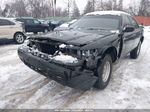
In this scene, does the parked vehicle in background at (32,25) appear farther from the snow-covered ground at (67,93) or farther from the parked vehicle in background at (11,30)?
the snow-covered ground at (67,93)

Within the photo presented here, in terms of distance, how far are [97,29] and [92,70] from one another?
1.59m

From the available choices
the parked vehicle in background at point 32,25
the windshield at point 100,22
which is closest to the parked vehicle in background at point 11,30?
the parked vehicle in background at point 32,25

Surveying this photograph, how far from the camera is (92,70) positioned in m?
3.11

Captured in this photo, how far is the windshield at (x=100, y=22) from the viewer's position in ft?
14.6

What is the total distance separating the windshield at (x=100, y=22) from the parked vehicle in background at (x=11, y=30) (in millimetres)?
5345

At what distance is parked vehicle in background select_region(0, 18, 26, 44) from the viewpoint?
8.66 meters

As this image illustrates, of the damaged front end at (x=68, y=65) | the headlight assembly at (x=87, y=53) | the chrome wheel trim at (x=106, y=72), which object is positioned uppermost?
the headlight assembly at (x=87, y=53)

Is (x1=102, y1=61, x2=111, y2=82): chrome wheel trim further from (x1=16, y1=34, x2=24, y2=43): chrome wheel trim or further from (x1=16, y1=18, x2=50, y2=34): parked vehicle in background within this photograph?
(x1=16, y1=18, x2=50, y2=34): parked vehicle in background

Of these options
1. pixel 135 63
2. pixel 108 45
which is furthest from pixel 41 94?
pixel 135 63

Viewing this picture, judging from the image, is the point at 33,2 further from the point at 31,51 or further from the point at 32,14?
the point at 31,51

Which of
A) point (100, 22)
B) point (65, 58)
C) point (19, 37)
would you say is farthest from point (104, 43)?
point (19, 37)

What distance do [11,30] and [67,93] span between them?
6794mm

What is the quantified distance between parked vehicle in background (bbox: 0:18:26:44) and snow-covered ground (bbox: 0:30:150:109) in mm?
4459

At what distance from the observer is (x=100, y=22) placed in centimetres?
466
